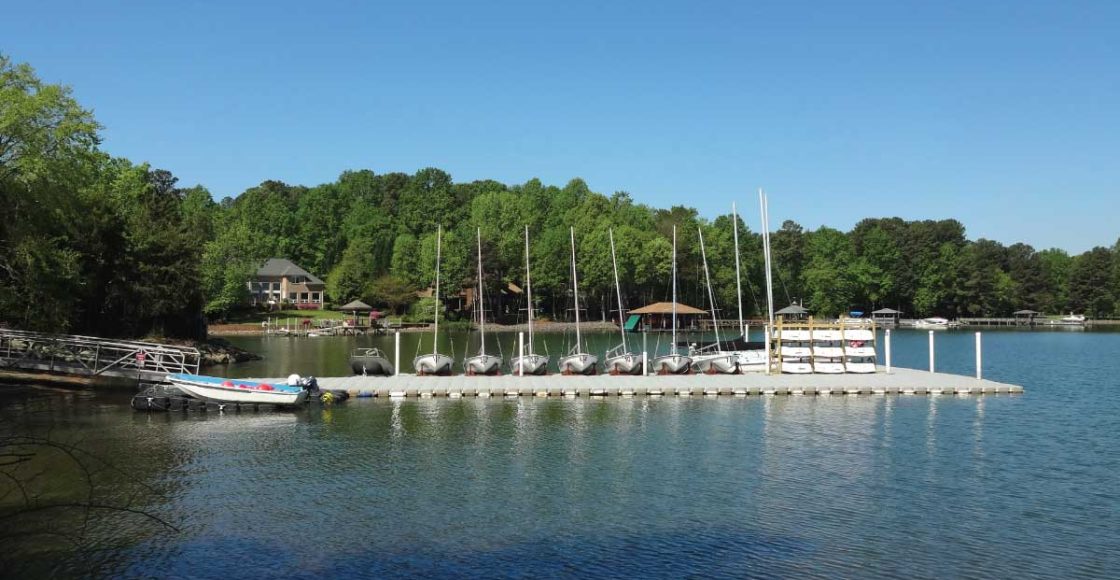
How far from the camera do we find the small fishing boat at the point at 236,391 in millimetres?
32875

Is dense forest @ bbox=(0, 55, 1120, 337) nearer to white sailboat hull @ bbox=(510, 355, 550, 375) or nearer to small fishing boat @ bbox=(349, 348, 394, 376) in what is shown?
small fishing boat @ bbox=(349, 348, 394, 376)

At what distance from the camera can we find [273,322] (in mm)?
99125

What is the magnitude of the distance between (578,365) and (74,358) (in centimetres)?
2451

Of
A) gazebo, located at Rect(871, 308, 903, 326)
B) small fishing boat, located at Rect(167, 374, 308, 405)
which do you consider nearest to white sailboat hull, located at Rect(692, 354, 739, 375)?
small fishing boat, located at Rect(167, 374, 308, 405)

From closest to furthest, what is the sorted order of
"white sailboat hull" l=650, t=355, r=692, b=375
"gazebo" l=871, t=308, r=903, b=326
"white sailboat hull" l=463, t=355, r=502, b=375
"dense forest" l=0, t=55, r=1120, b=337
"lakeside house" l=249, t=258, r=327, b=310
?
"dense forest" l=0, t=55, r=1120, b=337 < "white sailboat hull" l=463, t=355, r=502, b=375 < "white sailboat hull" l=650, t=355, r=692, b=375 < "lakeside house" l=249, t=258, r=327, b=310 < "gazebo" l=871, t=308, r=903, b=326

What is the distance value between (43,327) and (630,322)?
73852 millimetres

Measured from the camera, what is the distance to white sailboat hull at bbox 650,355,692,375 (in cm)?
4378

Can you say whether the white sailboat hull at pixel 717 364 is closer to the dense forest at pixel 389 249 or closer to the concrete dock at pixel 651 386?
the concrete dock at pixel 651 386

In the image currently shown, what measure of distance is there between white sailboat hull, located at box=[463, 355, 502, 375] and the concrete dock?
2139 millimetres

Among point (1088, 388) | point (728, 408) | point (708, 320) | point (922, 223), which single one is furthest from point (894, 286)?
point (728, 408)

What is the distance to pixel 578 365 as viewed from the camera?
4331 cm

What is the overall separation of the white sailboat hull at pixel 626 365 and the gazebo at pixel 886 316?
9785cm

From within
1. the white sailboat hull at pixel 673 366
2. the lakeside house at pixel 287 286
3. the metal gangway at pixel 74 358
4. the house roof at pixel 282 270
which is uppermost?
the house roof at pixel 282 270

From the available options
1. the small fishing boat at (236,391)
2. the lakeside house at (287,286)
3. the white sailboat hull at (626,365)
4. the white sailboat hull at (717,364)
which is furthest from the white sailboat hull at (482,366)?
the lakeside house at (287,286)
